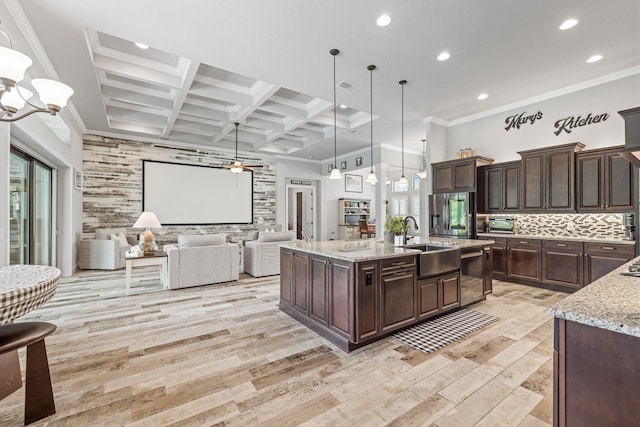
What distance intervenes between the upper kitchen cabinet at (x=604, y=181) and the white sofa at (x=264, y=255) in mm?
5035

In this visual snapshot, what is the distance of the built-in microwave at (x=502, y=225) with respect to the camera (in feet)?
17.2

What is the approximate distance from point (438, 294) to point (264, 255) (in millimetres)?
3368

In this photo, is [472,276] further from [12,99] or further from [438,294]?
[12,99]

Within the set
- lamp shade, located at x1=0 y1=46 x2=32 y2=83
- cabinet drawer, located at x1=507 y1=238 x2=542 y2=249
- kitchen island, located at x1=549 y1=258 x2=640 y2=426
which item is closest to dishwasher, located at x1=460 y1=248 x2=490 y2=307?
cabinet drawer, located at x1=507 y1=238 x2=542 y2=249

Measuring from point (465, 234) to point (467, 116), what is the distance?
2519mm

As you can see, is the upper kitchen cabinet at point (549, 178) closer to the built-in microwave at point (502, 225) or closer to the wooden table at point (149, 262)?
the built-in microwave at point (502, 225)

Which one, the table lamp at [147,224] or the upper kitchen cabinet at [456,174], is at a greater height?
the upper kitchen cabinet at [456,174]

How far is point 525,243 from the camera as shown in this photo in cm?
481

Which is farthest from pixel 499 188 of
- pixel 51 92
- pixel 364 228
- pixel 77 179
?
pixel 77 179

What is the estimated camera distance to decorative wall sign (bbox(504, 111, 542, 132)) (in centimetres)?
506

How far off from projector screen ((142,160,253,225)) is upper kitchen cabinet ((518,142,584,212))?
719 centimetres

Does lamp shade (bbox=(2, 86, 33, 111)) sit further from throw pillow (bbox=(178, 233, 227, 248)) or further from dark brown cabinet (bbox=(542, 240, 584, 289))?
dark brown cabinet (bbox=(542, 240, 584, 289))

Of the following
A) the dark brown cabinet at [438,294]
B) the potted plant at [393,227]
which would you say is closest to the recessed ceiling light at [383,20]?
the potted plant at [393,227]

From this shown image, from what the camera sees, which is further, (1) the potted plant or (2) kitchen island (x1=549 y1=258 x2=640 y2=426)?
(1) the potted plant
